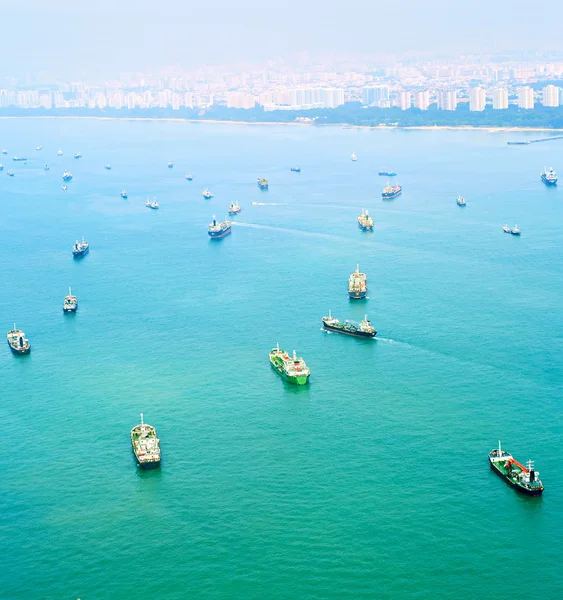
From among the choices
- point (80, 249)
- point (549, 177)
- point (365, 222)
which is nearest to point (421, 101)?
point (549, 177)

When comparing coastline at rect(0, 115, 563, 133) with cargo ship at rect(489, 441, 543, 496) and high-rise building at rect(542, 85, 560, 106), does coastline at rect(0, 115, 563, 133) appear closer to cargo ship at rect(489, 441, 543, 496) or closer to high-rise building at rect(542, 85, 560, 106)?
high-rise building at rect(542, 85, 560, 106)

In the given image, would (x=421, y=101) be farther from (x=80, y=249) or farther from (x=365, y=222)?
(x=80, y=249)

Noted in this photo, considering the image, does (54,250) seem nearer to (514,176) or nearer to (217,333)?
(217,333)

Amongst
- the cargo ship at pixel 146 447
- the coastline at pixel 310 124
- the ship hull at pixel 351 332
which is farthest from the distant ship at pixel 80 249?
the coastline at pixel 310 124

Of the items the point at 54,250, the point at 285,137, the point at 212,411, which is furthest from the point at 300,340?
the point at 285,137

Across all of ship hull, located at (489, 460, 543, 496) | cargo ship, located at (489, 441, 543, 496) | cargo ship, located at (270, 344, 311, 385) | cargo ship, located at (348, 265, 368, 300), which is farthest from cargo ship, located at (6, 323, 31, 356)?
ship hull, located at (489, 460, 543, 496)

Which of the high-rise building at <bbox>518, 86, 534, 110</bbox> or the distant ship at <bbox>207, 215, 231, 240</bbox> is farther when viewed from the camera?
the high-rise building at <bbox>518, 86, 534, 110</bbox>
